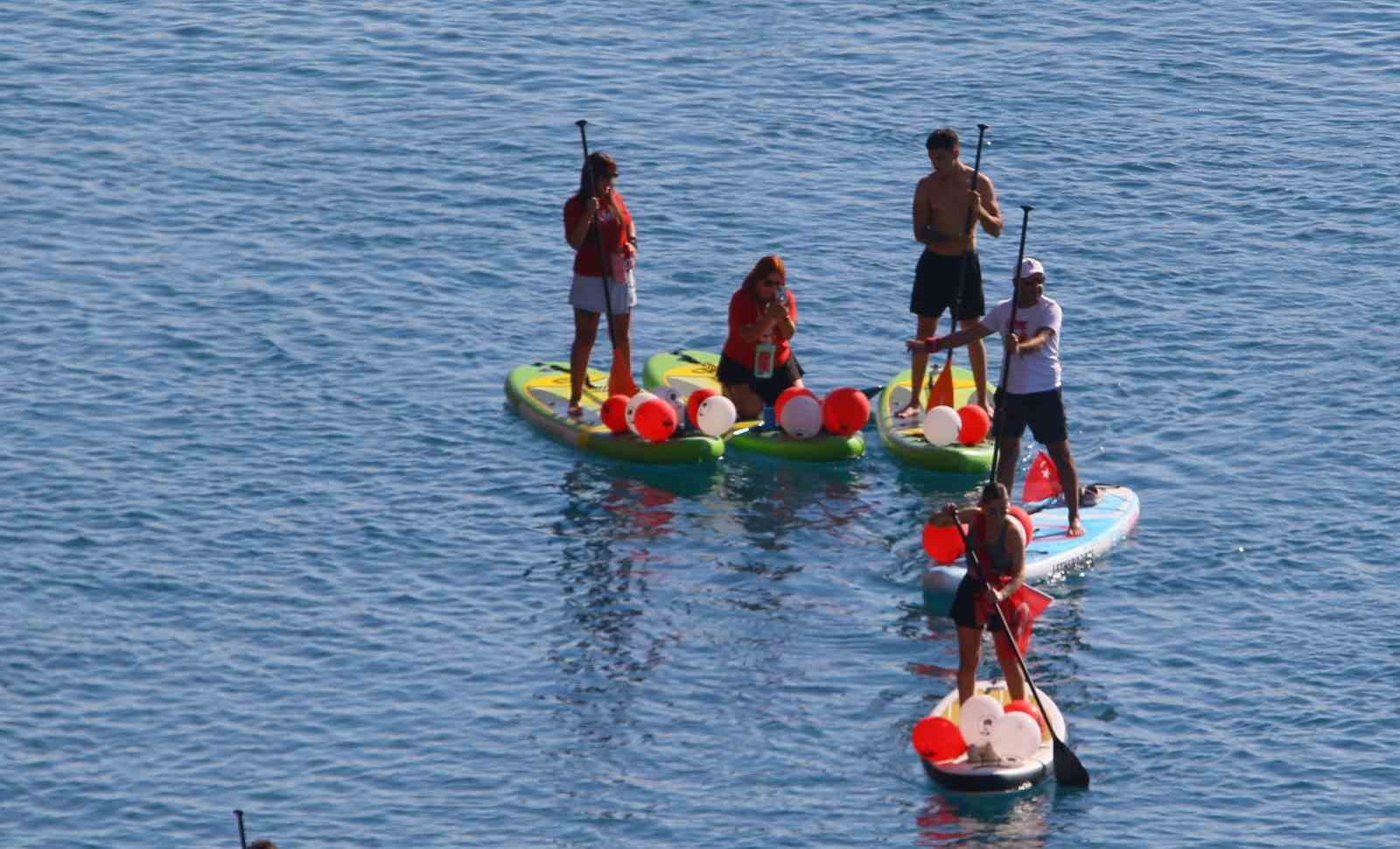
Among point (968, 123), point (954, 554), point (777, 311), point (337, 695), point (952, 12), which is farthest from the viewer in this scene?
point (952, 12)

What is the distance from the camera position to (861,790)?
1545 cm

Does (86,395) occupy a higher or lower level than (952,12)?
lower

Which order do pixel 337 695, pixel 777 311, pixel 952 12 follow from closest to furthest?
pixel 337 695 < pixel 777 311 < pixel 952 12

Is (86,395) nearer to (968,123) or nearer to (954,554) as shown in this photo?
(954,554)

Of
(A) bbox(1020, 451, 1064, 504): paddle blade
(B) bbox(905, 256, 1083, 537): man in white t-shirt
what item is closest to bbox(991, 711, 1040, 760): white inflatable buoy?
(B) bbox(905, 256, 1083, 537): man in white t-shirt

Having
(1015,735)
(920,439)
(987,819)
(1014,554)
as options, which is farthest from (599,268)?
(987,819)

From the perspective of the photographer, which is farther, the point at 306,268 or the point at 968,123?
the point at 968,123

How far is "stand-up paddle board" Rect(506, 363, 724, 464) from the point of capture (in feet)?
68.0

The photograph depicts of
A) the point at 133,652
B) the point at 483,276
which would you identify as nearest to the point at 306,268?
the point at 483,276

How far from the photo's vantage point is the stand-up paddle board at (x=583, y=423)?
20.7 meters

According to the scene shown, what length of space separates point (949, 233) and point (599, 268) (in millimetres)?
3036

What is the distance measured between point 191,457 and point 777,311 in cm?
528

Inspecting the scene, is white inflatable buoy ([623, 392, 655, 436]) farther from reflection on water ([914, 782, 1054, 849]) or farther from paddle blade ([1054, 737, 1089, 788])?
paddle blade ([1054, 737, 1089, 788])

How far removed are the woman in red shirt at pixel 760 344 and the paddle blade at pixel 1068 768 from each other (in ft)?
20.6
